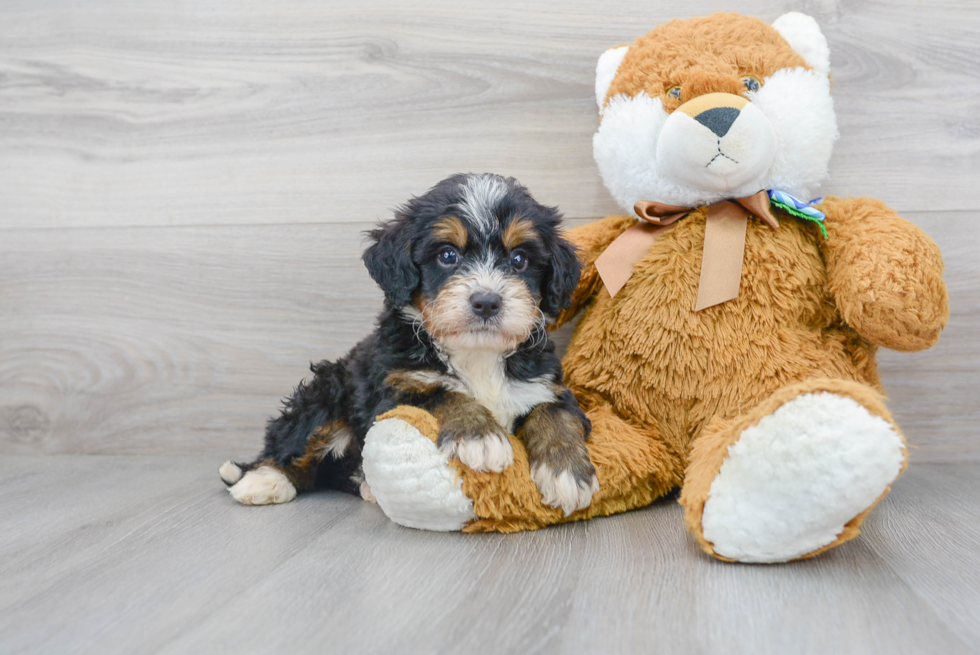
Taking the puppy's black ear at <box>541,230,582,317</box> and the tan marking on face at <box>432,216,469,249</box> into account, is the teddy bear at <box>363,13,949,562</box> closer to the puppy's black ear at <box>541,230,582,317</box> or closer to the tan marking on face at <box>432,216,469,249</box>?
the puppy's black ear at <box>541,230,582,317</box>

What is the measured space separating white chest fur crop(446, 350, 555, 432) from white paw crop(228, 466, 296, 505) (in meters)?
0.63

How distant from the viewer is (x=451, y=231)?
165cm

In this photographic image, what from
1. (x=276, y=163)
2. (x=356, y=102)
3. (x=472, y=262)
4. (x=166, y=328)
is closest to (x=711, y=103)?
(x=472, y=262)

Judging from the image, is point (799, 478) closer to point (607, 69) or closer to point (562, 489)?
point (562, 489)

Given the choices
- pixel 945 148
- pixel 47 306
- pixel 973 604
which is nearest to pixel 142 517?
pixel 47 306

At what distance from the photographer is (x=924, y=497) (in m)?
1.89

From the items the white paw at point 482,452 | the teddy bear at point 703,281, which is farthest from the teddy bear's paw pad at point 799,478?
the white paw at point 482,452

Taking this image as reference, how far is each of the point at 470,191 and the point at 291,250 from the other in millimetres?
968

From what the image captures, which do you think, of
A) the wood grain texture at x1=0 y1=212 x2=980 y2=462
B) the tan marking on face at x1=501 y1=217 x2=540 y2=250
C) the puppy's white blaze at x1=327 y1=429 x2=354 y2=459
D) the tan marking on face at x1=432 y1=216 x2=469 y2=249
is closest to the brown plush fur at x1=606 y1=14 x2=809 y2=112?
the tan marking on face at x1=501 y1=217 x2=540 y2=250

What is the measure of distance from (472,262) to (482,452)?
436 mm

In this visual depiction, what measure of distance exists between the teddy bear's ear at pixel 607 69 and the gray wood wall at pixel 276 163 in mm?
245

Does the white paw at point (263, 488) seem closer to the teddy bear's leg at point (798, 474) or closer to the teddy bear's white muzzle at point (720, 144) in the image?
the teddy bear's leg at point (798, 474)

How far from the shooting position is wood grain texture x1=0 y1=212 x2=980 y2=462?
2436 millimetres

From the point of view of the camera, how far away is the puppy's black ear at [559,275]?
1.76 m
